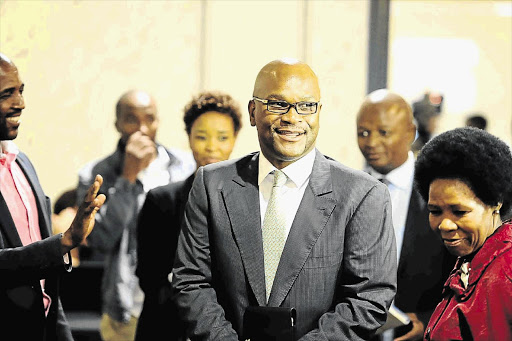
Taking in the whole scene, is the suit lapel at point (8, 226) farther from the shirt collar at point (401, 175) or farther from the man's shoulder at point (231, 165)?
the shirt collar at point (401, 175)

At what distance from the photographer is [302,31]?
659 cm

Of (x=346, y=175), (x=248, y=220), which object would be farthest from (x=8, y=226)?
(x=346, y=175)

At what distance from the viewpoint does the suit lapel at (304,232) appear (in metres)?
3.02

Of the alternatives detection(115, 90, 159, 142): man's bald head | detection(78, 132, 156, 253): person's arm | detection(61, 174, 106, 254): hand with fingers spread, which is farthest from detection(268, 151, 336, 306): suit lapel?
detection(115, 90, 159, 142): man's bald head

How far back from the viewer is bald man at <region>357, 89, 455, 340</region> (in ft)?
12.7

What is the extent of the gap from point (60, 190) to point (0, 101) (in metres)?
3.44

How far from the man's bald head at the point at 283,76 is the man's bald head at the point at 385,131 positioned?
4.18 ft

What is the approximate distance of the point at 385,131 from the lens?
174 inches

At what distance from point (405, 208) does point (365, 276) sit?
1.32 m

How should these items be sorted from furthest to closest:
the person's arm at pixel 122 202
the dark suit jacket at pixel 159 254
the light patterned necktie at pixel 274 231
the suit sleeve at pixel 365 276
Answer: the person's arm at pixel 122 202 < the dark suit jacket at pixel 159 254 < the light patterned necktie at pixel 274 231 < the suit sleeve at pixel 365 276

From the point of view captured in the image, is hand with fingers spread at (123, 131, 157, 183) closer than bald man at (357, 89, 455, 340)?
No

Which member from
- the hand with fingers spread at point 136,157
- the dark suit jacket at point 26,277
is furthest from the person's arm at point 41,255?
the hand with fingers spread at point 136,157

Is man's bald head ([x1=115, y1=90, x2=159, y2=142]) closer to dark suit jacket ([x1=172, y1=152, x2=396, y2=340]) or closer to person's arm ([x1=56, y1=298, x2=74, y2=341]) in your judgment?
person's arm ([x1=56, y1=298, x2=74, y2=341])

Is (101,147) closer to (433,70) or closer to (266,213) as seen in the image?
(266,213)
